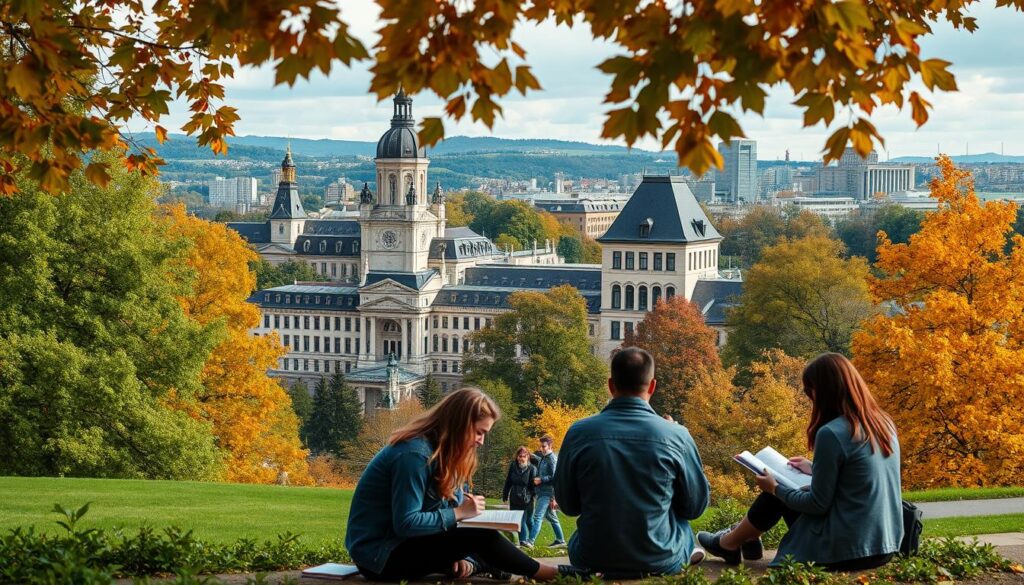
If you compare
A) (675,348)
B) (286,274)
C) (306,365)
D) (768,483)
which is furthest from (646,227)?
(768,483)

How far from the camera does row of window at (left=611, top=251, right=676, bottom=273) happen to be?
70.2 meters

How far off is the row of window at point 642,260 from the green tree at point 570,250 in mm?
61923

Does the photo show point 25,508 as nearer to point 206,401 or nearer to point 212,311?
point 206,401

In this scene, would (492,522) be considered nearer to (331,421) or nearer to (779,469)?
(779,469)

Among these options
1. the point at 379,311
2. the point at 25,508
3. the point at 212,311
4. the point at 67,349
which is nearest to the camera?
the point at 25,508

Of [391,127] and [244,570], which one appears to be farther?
[391,127]

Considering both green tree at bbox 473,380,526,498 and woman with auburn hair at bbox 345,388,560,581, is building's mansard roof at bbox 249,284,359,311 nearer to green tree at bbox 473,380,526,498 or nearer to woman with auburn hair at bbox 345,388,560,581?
green tree at bbox 473,380,526,498

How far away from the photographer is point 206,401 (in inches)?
1177

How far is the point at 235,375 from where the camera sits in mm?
30234

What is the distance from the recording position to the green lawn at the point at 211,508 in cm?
1283

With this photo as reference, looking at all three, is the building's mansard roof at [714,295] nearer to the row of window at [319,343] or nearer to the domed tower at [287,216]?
the row of window at [319,343]

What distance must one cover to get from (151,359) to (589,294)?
196 ft

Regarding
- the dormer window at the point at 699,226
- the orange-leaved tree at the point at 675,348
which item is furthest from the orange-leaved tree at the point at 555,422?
the dormer window at the point at 699,226

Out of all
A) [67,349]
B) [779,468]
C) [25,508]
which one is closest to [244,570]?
[779,468]
